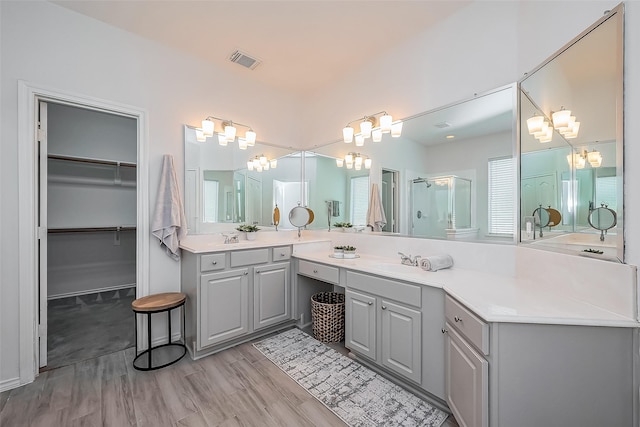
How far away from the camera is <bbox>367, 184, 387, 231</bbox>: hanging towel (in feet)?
8.71

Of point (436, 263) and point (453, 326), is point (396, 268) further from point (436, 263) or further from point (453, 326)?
point (453, 326)

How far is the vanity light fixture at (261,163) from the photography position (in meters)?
3.19

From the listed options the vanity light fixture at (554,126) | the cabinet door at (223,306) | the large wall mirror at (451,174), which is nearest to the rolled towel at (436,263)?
the large wall mirror at (451,174)

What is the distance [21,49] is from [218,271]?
220 cm

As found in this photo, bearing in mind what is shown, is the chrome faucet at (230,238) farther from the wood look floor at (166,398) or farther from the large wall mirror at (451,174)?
the large wall mirror at (451,174)

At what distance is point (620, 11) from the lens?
1.16m

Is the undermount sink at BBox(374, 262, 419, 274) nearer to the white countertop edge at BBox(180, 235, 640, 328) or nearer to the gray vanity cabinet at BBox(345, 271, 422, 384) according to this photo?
the white countertop edge at BBox(180, 235, 640, 328)

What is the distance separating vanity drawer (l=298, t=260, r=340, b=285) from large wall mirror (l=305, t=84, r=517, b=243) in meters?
0.71

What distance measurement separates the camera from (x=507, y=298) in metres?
1.35

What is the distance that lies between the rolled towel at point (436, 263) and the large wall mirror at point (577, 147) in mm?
522

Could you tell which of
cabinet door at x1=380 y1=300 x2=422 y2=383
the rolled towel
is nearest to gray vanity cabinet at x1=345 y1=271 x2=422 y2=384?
cabinet door at x1=380 y1=300 x2=422 y2=383

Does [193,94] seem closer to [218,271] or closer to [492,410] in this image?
[218,271]

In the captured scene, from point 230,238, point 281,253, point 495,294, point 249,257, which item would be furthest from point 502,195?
point 230,238

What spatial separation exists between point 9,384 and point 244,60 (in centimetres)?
332
